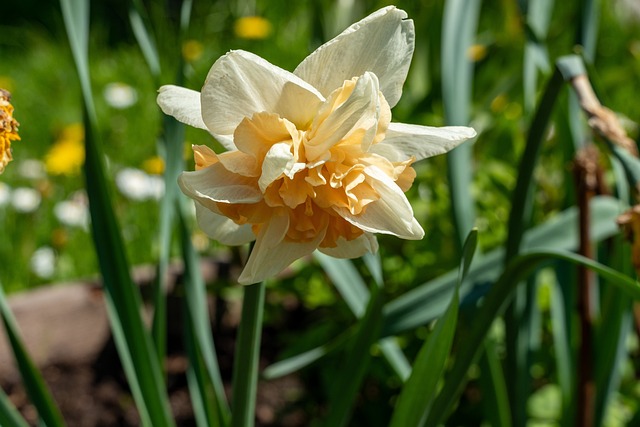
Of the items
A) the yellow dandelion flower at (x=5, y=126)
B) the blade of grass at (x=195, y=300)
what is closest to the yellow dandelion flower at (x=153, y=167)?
the blade of grass at (x=195, y=300)

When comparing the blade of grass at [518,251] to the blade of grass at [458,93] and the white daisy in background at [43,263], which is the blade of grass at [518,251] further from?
the white daisy in background at [43,263]

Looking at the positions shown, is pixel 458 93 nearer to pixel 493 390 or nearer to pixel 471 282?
pixel 471 282

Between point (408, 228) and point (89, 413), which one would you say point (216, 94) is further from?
point (89, 413)

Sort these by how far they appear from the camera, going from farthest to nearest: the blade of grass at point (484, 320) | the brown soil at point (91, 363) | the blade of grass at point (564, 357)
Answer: the brown soil at point (91, 363) → the blade of grass at point (564, 357) → the blade of grass at point (484, 320)

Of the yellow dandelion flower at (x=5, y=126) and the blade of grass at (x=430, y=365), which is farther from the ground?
the yellow dandelion flower at (x=5, y=126)

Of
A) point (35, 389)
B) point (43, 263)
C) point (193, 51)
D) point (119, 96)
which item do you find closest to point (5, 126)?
point (35, 389)

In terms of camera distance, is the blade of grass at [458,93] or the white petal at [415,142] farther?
the blade of grass at [458,93]

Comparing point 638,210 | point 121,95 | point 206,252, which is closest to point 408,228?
point 638,210
